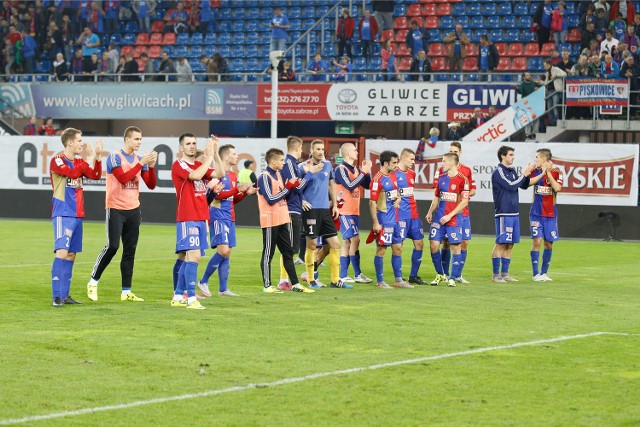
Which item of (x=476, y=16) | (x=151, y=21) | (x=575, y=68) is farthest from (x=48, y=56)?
(x=575, y=68)

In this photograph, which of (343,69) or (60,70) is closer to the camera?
(343,69)

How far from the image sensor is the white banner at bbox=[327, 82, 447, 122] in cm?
3462

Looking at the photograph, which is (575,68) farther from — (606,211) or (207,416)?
(207,416)

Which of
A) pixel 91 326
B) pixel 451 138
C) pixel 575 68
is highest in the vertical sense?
pixel 575 68

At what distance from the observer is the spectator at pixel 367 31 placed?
3762 cm

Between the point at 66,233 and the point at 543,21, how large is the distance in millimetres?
24383

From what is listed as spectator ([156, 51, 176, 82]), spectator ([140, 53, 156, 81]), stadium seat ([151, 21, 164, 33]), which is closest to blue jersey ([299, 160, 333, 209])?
spectator ([156, 51, 176, 82])

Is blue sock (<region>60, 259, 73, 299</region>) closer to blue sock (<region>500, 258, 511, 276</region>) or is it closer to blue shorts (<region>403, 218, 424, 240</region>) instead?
blue shorts (<region>403, 218, 424, 240</region>)

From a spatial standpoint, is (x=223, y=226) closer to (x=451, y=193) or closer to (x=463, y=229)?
(x=451, y=193)

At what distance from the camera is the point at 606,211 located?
28.5 metres

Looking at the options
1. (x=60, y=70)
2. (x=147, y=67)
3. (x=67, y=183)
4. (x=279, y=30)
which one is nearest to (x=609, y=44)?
(x=279, y=30)

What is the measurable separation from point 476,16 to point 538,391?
99.1 feet

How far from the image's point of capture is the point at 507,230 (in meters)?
18.3

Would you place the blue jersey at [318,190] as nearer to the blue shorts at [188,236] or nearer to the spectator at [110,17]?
the blue shorts at [188,236]
